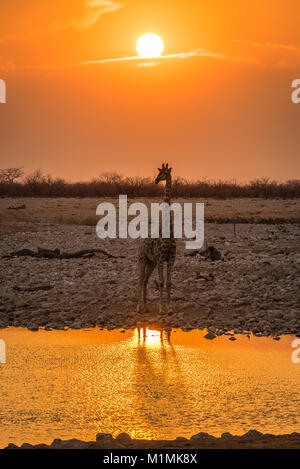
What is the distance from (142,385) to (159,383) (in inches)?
9.9

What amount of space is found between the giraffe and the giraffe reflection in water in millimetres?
767

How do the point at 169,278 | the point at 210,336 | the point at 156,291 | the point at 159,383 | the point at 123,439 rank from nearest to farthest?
the point at 123,439 → the point at 159,383 → the point at 210,336 → the point at 169,278 → the point at 156,291

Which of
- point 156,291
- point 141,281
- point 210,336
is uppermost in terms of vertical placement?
point 141,281

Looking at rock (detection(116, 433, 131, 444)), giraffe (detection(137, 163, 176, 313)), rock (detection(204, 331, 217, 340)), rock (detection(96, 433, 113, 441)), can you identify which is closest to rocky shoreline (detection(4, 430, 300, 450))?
rock (detection(116, 433, 131, 444))

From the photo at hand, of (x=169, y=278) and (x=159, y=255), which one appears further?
(x=169, y=278)

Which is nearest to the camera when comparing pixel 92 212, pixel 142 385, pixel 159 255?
pixel 142 385

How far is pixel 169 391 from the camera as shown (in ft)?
26.0

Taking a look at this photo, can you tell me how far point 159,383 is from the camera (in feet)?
27.2

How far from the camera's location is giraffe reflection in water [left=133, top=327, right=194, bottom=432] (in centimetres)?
702

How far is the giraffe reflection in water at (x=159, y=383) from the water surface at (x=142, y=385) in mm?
12

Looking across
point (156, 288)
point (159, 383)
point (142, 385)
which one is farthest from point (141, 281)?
point (142, 385)

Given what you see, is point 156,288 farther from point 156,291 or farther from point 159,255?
point 159,255

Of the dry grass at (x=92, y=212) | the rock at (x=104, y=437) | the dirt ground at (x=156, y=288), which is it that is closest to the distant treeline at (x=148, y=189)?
the dry grass at (x=92, y=212)

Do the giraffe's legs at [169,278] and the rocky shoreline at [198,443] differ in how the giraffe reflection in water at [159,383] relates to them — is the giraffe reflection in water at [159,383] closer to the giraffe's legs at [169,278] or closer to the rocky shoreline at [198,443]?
the giraffe's legs at [169,278]
